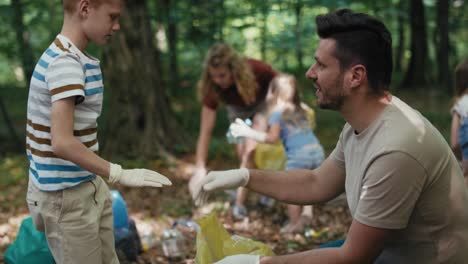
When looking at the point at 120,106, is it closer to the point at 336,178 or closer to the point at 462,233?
the point at 336,178

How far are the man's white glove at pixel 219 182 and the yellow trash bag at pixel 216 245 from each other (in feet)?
0.50

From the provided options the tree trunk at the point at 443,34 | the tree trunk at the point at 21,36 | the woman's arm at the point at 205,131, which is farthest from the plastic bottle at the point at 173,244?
the tree trunk at the point at 443,34

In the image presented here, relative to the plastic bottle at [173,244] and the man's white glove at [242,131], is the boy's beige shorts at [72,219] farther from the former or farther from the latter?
the man's white glove at [242,131]

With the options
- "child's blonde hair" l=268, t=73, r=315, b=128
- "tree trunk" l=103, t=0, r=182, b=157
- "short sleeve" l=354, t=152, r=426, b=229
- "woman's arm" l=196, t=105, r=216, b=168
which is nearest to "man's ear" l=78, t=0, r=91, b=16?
"short sleeve" l=354, t=152, r=426, b=229

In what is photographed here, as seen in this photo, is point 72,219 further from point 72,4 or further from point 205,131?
point 205,131

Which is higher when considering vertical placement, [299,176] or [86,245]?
[299,176]

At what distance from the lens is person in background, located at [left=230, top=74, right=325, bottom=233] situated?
3.94 m

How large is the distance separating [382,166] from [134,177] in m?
0.95

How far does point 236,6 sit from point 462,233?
756 centimetres

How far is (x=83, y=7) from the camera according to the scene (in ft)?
6.65

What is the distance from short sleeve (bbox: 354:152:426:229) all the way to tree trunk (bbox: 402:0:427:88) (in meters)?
10.3

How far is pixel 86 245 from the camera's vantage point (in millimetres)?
2176

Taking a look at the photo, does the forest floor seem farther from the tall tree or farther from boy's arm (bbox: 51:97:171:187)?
the tall tree

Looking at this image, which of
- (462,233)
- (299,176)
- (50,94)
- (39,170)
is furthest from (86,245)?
(462,233)
